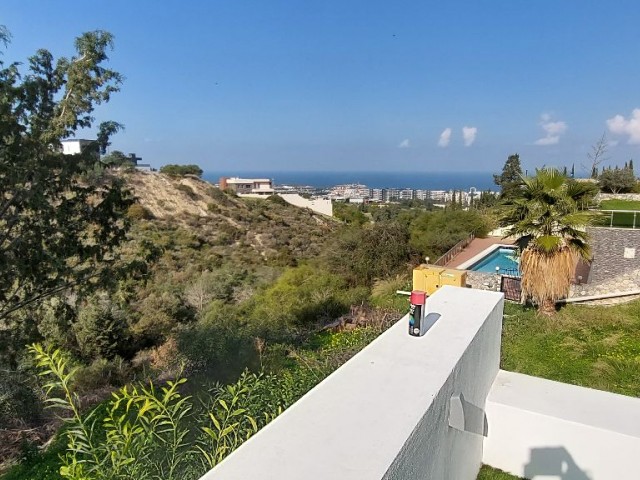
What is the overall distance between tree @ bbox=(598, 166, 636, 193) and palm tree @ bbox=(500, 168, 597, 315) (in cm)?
1860

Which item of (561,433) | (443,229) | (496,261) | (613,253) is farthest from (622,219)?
(561,433)

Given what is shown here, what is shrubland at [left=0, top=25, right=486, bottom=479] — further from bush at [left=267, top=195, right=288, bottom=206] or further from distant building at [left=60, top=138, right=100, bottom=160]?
bush at [left=267, top=195, right=288, bottom=206]

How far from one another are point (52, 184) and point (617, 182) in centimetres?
2713

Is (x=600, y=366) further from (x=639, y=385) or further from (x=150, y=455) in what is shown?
(x=150, y=455)

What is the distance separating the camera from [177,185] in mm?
34375

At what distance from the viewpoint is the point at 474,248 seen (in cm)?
1652

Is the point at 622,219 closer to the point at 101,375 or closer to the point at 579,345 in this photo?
the point at 579,345

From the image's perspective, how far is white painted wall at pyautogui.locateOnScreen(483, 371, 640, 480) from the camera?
125 inches

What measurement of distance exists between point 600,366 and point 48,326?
1065 cm

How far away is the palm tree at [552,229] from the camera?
8023mm

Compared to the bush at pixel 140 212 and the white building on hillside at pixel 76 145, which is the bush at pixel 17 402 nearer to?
the white building on hillside at pixel 76 145

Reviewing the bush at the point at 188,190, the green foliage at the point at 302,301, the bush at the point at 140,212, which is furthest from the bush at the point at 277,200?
the green foliage at the point at 302,301

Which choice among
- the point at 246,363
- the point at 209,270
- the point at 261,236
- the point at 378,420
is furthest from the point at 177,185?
the point at 378,420

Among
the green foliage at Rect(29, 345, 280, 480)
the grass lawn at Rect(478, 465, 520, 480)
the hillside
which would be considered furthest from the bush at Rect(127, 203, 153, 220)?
the green foliage at Rect(29, 345, 280, 480)
